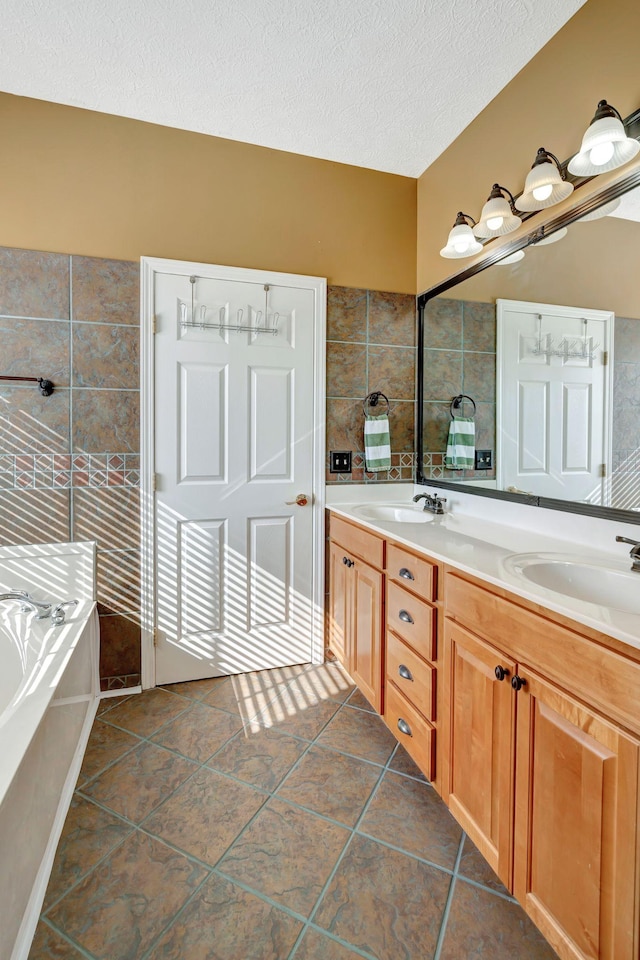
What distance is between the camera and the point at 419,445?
2648 millimetres

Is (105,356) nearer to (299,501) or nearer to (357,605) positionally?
(299,501)

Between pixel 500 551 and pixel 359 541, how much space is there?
0.72 meters

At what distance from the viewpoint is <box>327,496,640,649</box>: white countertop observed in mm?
918

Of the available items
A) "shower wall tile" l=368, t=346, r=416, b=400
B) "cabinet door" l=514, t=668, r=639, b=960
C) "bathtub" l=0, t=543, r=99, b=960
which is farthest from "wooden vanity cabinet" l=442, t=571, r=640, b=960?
"shower wall tile" l=368, t=346, r=416, b=400

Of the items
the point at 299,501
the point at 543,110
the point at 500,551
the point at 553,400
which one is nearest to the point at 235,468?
the point at 299,501

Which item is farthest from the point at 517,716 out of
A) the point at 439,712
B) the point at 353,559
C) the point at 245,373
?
the point at 245,373

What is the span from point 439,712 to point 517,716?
42 centimetres

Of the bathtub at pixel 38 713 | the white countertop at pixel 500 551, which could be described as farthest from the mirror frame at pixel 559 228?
the bathtub at pixel 38 713

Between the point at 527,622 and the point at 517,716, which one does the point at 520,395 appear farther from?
the point at 517,716

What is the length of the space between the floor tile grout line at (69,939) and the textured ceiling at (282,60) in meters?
2.84

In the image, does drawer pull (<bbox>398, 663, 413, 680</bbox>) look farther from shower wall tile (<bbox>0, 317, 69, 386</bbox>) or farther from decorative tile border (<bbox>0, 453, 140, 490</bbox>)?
shower wall tile (<bbox>0, 317, 69, 386</bbox>)

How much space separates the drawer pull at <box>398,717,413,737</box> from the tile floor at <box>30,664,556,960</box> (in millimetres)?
168

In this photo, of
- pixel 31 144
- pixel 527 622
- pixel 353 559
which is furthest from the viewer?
pixel 353 559

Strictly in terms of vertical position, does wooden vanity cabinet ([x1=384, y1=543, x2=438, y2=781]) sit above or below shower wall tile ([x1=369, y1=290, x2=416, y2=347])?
below
